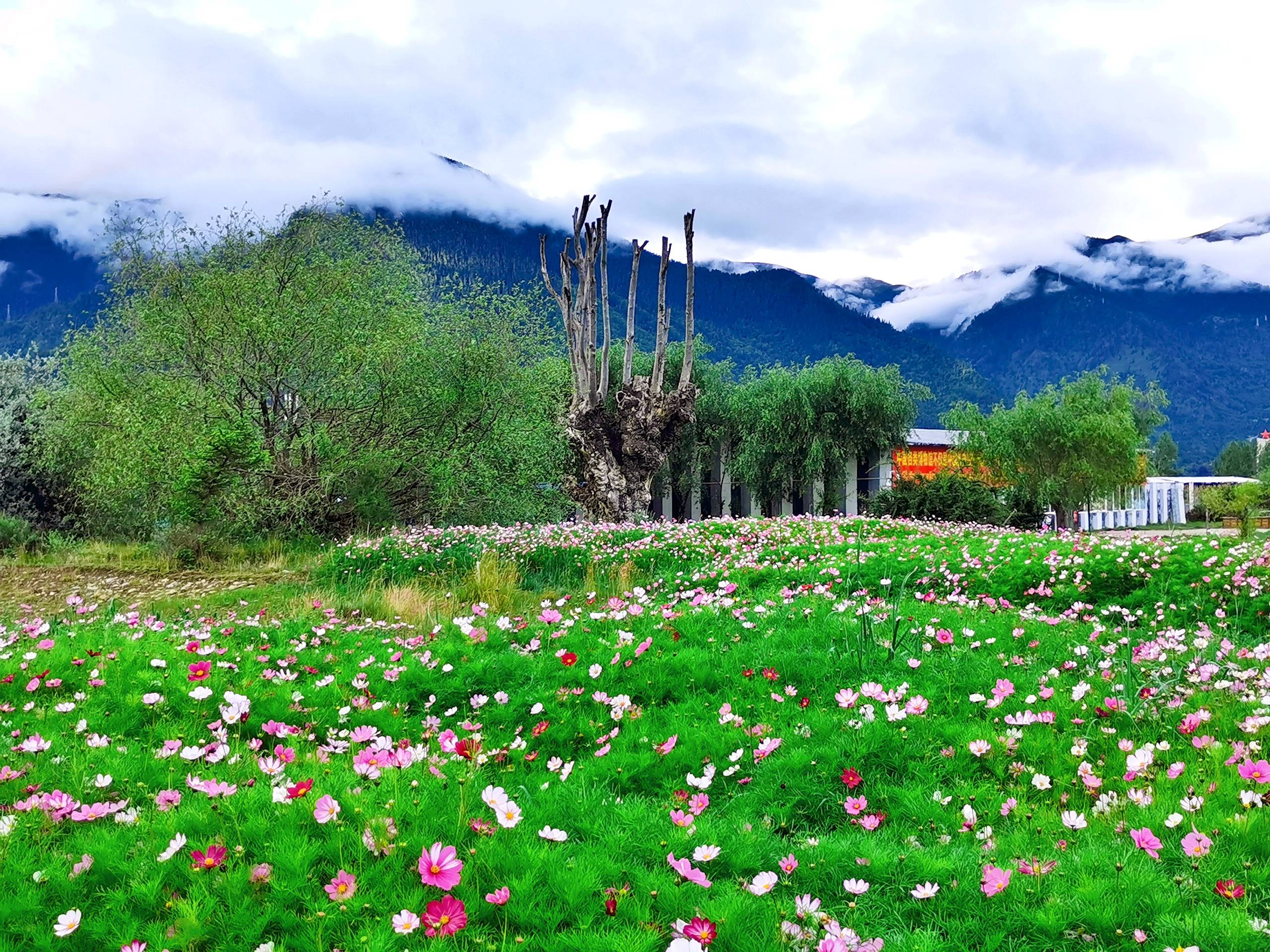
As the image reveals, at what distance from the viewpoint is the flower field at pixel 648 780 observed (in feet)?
9.24

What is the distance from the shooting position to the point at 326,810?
3.21 m

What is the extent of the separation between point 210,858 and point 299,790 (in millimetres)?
453

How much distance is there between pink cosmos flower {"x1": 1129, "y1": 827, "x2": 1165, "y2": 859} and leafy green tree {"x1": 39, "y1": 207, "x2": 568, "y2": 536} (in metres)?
15.9

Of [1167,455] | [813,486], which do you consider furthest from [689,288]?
[1167,455]

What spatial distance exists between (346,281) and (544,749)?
639 inches

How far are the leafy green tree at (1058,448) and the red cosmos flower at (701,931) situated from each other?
30257 mm

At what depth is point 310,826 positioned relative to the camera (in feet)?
11.1

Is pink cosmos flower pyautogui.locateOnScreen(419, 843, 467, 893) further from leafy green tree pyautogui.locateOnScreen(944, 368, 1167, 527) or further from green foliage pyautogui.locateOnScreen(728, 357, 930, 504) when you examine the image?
leafy green tree pyautogui.locateOnScreen(944, 368, 1167, 527)

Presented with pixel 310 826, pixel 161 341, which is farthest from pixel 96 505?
pixel 310 826

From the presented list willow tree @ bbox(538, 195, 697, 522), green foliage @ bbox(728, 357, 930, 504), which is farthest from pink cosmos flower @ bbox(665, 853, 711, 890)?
green foliage @ bbox(728, 357, 930, 504)

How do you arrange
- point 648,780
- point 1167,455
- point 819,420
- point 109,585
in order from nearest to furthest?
point 648,780 → point 109,585 → point 819,420 → point 1167,455

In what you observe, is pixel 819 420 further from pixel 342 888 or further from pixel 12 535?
pixel 342 888

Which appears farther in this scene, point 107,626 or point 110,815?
point 107,626

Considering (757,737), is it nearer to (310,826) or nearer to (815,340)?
(310,826)
